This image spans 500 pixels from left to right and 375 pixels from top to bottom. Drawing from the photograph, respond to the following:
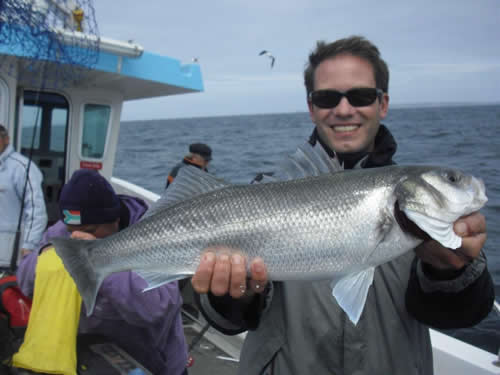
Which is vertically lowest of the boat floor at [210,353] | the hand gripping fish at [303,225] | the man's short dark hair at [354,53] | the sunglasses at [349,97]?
the boat floor at [210,353]

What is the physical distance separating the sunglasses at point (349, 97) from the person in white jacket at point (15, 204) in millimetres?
4730

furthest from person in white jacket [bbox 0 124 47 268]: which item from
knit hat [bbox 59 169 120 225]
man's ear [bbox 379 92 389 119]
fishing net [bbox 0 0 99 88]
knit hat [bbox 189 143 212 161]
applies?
man's ear [bbox 379 92 389 119]

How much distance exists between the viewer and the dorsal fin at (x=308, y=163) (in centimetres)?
222

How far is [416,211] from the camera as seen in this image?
6.37 ft

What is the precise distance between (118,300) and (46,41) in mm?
4699

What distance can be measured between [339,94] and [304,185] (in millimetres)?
739

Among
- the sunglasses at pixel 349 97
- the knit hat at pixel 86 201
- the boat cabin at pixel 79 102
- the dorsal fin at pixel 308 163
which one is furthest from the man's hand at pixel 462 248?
the boat cabin at pixel 79 102

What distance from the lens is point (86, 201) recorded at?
3094 mm

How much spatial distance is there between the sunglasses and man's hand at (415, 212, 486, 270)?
100 centimetres

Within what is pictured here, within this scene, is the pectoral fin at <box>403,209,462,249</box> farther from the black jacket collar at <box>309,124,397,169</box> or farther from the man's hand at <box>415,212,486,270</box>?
the black jacket collar at <box>309,124,397,169</box>

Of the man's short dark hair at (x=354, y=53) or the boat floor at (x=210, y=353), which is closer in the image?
the man's short dark hair at (x=354, y=53)

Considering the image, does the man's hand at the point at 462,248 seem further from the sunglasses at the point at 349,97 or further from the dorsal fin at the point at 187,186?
the dorsal fin at the point at 187,186

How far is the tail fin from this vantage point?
2316 mm

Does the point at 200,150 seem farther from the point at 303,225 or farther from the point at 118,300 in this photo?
the point at 303,225
